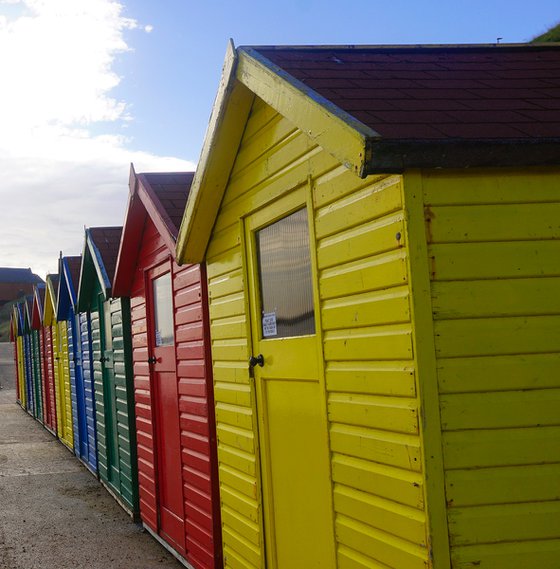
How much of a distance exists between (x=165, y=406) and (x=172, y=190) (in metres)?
1.99

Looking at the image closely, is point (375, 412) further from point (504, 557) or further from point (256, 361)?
point (256, 361)

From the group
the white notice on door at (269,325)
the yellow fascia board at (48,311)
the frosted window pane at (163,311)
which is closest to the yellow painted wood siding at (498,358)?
the white notice on door at (269,325)

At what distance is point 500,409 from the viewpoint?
2.93 meters

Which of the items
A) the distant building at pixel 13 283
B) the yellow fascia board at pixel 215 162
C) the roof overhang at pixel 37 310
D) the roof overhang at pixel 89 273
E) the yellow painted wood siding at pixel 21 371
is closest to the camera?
the yellow fascia board at pixel 215 162

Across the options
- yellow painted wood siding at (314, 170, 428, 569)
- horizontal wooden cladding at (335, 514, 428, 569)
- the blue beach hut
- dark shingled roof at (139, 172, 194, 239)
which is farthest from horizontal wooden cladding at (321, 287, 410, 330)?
the blue beach hut

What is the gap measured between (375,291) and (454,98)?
87 cm

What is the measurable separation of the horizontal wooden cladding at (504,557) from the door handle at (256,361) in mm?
2103

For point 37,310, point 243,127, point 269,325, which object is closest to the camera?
point 269,325

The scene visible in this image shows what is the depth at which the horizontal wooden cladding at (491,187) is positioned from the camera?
118 inches

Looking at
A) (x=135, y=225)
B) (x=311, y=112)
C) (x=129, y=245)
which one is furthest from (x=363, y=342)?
(x=129, y=245)

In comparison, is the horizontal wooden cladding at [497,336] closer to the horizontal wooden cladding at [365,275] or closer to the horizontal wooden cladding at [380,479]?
the horizontal wooden cladding at [365,275]

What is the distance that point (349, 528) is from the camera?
141 inches

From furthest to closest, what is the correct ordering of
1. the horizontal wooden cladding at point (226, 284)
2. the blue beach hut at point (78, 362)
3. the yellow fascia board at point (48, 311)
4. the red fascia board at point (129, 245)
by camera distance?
the yellow fascia board at point (48, 311) → the blue beach hut at point (78, 362) → the red fascia board at point (129, 245) → the horizontal wooden cladding at point (226, 284)

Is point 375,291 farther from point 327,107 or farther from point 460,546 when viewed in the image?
point 460,546
